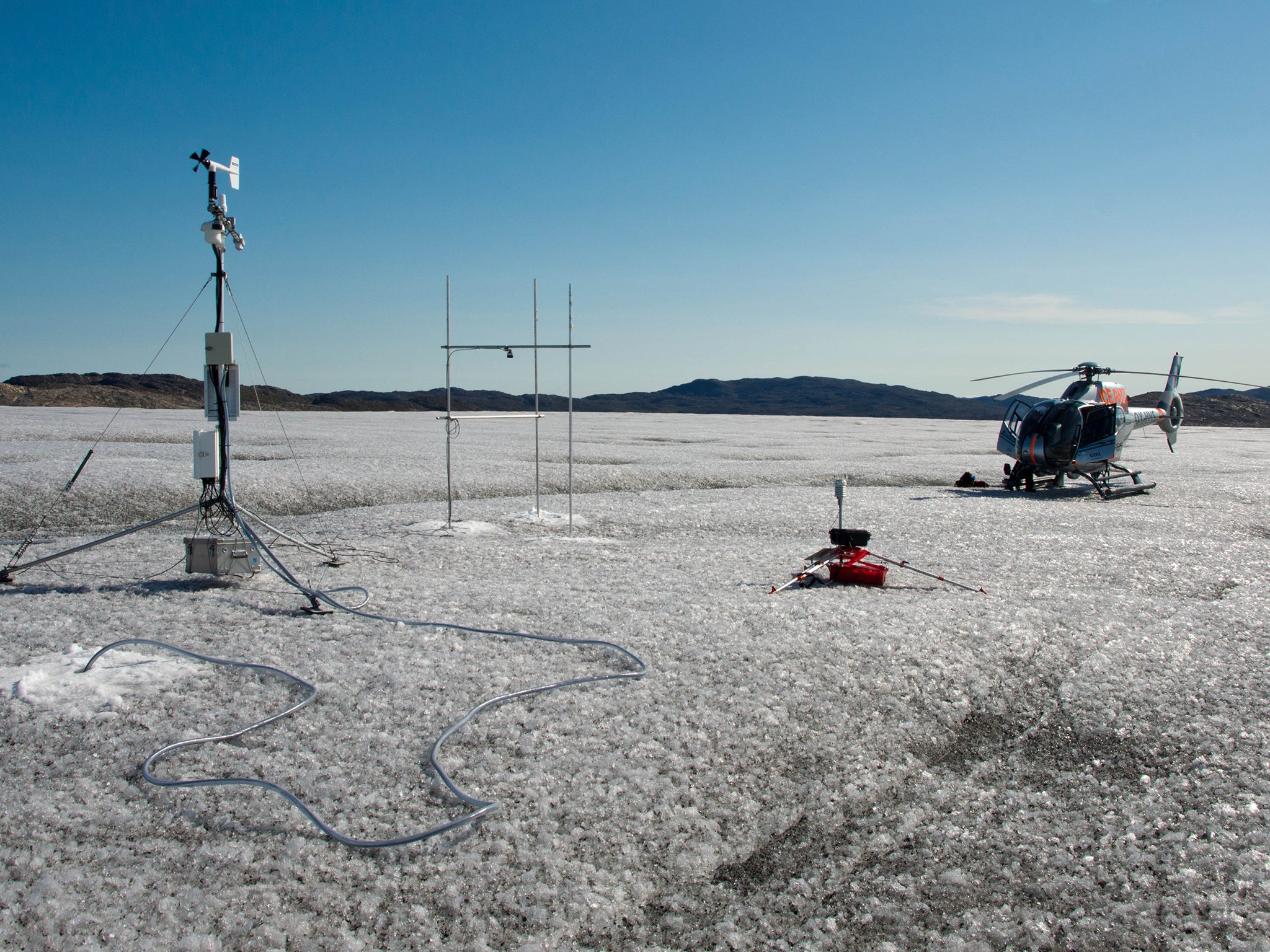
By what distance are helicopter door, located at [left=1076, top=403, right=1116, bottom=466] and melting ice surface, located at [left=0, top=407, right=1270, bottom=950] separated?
20.5 feet

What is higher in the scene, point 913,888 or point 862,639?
point 862,639

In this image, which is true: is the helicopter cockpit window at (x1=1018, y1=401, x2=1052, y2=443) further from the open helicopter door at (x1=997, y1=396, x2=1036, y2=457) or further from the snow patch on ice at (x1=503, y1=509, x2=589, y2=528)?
the snow patch on ice at (x1=503, y1=509, x2=589, y2=528)

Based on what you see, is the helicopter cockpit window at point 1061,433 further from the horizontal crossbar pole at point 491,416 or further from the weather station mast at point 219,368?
the weather station mast at point 219,368

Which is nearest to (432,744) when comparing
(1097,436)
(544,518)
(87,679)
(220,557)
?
(87,679)

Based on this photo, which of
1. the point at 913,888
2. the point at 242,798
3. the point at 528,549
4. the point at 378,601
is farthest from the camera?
the point at 528,549

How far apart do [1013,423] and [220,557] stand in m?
13.5

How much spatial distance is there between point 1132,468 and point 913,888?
19293 millimetres

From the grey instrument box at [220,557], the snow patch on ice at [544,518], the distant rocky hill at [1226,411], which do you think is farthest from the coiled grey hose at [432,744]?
the distant rocky hill at [1226,411]

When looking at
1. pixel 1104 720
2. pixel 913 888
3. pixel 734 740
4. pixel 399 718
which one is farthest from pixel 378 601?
pixel 1104 720

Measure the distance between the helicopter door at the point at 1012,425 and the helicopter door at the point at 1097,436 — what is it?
100 centimetres

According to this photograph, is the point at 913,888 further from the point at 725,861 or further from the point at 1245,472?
the point at 1245,472

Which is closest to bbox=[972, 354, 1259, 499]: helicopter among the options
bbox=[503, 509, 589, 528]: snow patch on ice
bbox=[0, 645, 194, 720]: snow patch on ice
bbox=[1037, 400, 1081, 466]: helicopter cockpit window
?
bbox=[1037, 400, 1081, 466]: helicopter cockpit window

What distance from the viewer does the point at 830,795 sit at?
3.17 metres

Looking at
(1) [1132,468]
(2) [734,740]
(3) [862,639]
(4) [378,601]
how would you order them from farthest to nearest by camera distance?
(1) [1132,468] → (4) [378,601] → (3) [862,639] → (2) [734,740]
